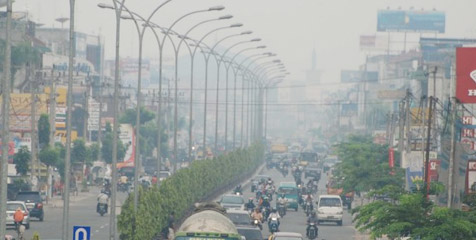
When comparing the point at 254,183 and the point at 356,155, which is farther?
the point at 254,183

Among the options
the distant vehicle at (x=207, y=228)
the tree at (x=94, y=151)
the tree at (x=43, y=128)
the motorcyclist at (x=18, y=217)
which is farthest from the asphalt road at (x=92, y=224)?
the tree at (x=94, y=151)

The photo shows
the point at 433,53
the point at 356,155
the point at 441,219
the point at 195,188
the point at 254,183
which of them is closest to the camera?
the point at 441,219

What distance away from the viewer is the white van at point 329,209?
68.9 meters

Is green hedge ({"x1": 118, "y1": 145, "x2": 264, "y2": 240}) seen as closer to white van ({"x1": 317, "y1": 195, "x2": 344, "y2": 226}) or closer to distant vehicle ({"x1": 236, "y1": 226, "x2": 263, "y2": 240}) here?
distant vehicle ({"x1": 236, "y1": 226, "x2": 263, "y2": 240})

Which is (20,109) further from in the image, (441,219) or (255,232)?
(441,219)

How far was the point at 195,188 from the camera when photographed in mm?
73125

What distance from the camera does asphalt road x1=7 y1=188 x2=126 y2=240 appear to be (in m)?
54.2

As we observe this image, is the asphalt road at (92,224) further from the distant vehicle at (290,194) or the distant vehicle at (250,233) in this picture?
the distant vehicle at (250,233)

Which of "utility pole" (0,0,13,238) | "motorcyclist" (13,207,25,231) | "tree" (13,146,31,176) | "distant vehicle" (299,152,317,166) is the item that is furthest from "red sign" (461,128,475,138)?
"distant vehicle" (299,152,317,166)

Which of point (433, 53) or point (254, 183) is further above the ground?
point (433, 53)

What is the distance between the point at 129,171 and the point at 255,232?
2437 inches

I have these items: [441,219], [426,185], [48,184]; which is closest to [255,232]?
[426,185]

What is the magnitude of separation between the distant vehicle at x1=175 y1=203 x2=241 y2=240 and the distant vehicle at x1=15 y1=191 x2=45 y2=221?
76.0 feet

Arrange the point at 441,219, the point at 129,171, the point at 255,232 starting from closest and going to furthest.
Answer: the point at 441,219 → the point at 255,232 → the point at 129,171
